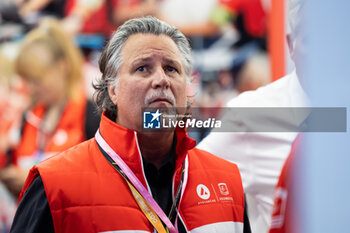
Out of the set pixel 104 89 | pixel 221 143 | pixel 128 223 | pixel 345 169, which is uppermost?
pixel 104 89

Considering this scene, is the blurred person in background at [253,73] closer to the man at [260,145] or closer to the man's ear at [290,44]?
the man at [260,145]

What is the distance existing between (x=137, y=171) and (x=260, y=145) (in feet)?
2.70

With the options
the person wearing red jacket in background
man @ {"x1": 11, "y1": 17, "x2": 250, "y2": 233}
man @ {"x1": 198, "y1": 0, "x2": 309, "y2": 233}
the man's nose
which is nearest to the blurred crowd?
man @ {"x1": 198, "y1": 0, "x2": 309, "y2": 233}

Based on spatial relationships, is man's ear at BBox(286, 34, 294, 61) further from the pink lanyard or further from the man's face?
the pink lanyard

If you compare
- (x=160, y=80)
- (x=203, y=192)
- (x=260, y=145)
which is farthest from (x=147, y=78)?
(x=260, y=145)

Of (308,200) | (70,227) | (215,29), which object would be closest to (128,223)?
(70,227)

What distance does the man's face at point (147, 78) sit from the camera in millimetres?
1679

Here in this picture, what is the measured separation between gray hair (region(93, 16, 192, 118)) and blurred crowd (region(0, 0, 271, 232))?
2.72 meters

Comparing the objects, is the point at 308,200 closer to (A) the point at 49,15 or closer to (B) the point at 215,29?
(B) the point at 215,29

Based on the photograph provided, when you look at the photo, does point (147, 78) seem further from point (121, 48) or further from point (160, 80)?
point (121, 48)

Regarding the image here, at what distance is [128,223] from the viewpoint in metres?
1.48

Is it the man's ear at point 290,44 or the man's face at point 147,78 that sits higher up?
the man's ear at point 290,44

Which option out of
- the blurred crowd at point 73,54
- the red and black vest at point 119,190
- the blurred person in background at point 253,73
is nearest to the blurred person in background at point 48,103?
the blurred crowd at point 73,54

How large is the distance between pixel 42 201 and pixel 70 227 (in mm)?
117
